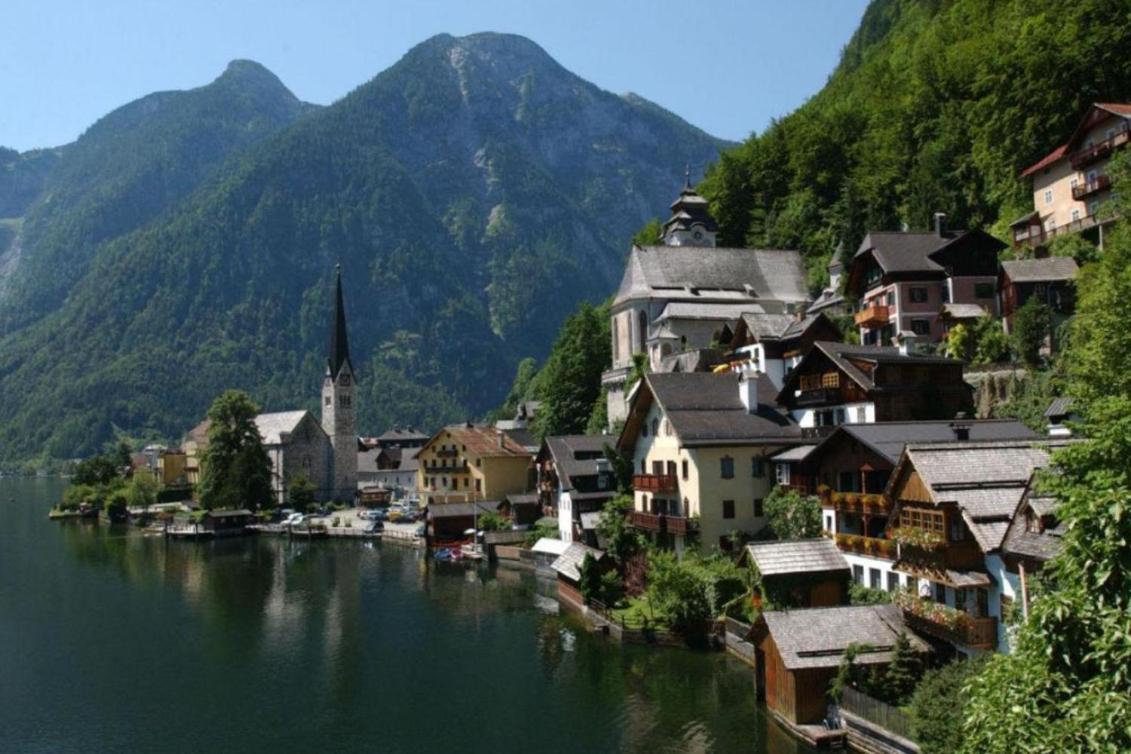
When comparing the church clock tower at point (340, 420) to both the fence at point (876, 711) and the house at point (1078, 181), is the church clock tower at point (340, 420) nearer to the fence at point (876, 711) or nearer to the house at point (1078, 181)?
the house at point (1078, 181)

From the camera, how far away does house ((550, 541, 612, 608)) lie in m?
51.9

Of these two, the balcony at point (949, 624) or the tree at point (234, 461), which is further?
the tree at point (234, 461)

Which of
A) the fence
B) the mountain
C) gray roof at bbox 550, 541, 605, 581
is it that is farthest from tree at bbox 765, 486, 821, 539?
the mountain

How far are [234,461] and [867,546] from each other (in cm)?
9044

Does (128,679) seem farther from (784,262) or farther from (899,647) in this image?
(784,262)

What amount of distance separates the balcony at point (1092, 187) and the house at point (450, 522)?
5281cm

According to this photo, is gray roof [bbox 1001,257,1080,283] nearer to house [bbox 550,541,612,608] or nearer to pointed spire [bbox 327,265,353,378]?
house [bbox 550,541,612,608]

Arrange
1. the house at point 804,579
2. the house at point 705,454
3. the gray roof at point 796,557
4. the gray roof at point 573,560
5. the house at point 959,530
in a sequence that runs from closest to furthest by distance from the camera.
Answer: the house at point 959,530 → the house at point 804,579 → the gray roof at point 796,557 → the house at point 705,454 → the gray roof at point 573,560

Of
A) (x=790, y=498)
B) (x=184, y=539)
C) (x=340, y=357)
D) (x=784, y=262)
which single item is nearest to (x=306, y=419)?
(x=340, y=357)

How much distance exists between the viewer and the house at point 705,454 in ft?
157

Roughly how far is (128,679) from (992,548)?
36380mm

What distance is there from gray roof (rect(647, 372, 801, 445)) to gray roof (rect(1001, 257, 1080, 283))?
50.1ft

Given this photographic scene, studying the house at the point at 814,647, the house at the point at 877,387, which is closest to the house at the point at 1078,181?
the house at the point at 877,387

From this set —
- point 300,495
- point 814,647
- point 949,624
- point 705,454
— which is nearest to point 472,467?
point 300,495
